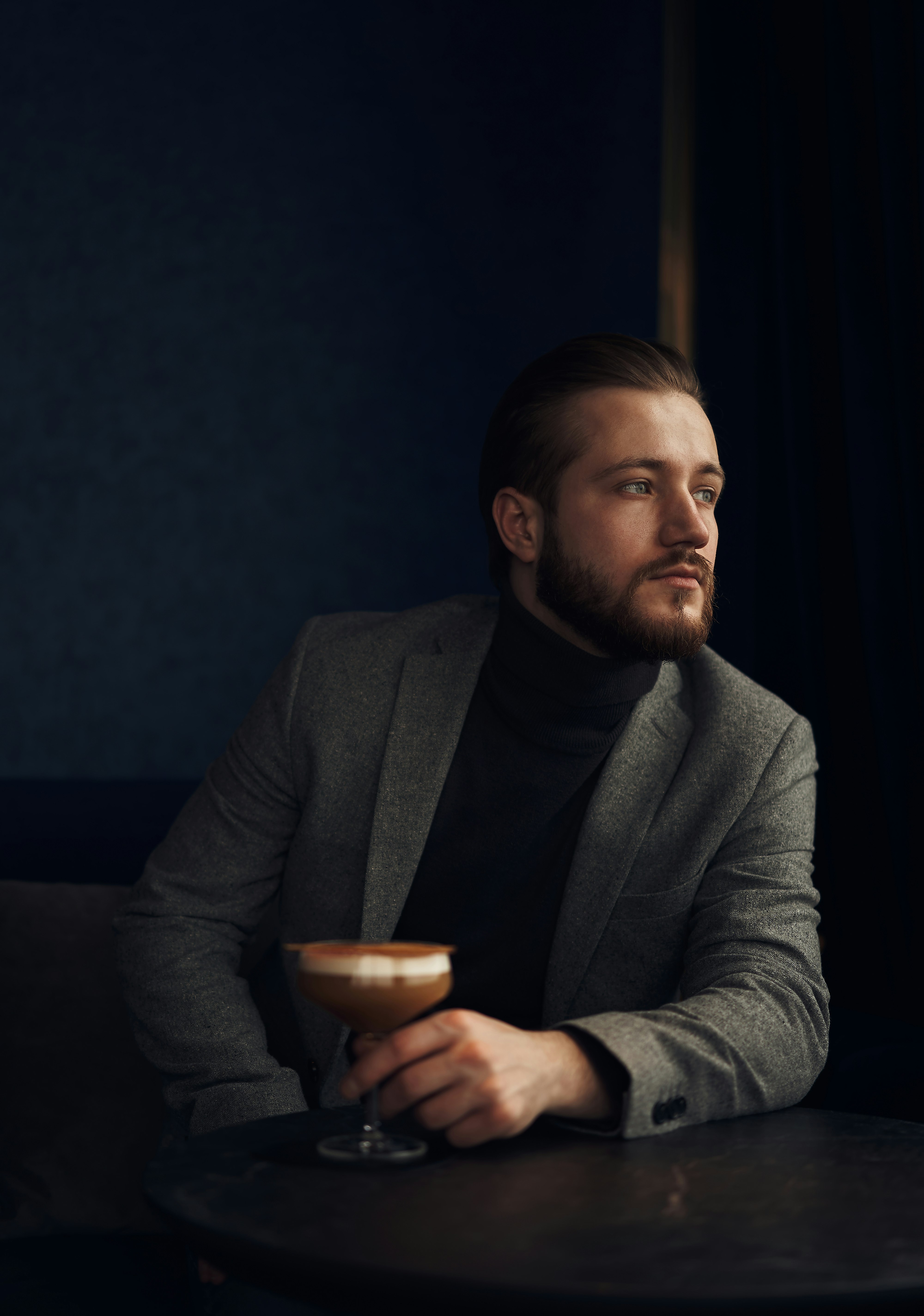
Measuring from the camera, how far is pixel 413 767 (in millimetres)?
1519

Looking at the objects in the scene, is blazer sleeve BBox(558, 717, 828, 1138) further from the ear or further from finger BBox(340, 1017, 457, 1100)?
the ear

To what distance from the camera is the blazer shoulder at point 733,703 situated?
151 cm

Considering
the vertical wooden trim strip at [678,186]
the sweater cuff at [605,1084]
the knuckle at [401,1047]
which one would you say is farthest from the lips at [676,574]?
the vertical wooden trim strip at [678,186]

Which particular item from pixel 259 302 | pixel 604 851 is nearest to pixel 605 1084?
pixel 604 851

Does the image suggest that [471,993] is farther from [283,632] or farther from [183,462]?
[183,462]

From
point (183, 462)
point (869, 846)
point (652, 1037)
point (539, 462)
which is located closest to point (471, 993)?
point (652, 1037)

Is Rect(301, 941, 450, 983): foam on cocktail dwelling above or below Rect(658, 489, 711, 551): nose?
below

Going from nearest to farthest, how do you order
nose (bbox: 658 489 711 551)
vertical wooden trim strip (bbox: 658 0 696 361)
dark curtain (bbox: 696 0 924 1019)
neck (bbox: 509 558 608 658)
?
nose (bbox: 658 489 711 551)
neck (bbox: 509 558 608 658)
dark curtain (bbox: 696 0 924 1019)
vertical wooden trim strip (bbox: 658 0 696 361)

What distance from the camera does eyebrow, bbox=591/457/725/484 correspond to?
1.50 meters

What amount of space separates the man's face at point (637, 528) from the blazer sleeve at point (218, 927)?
399mm

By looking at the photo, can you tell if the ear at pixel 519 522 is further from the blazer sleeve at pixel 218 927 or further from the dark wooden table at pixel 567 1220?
the dark wooden table at pixel 567 1220

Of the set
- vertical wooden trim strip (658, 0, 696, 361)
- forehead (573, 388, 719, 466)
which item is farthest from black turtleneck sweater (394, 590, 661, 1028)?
vertical wooden trim strip (658, 0, 696, 361)

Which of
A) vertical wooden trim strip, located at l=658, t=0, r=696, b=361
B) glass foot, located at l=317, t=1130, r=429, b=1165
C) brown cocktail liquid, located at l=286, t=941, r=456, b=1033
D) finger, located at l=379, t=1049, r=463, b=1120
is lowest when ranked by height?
glass foot, located at l=317, t=1130, r=429, b=1165

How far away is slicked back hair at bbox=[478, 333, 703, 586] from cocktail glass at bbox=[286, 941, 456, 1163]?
806 mm
